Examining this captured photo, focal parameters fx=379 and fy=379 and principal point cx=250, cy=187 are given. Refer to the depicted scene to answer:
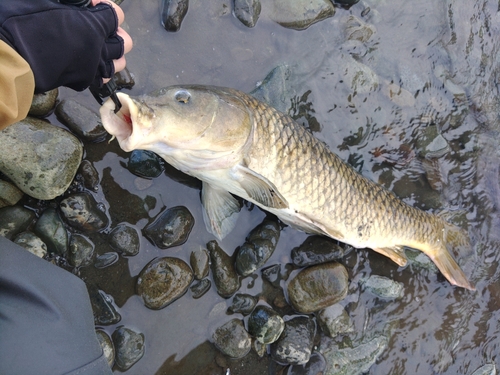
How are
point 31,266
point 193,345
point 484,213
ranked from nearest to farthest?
point 31,266
point 193,345
point 484,213

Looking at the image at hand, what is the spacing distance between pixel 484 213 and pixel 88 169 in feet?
12.6

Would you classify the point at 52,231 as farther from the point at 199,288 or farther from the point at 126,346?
the point at 199,288

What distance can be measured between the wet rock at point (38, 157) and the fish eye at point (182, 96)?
0.90 metres

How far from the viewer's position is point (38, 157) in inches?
102

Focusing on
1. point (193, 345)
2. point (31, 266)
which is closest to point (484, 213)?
point (193, 345)

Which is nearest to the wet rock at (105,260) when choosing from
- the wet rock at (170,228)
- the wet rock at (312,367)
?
the wet rock at (170,228)

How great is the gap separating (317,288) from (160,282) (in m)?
A: 1.32

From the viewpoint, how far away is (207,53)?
3.21m

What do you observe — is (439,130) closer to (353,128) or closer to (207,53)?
(353,128)

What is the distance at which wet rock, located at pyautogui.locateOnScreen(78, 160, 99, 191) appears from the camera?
286 cm

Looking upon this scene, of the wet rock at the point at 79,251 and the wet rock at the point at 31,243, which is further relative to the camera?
the wet rock at the point at 79,251

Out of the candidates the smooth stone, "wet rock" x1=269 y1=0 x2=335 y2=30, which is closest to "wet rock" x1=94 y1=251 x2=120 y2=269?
the smooth stone

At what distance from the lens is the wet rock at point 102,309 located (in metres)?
2.86

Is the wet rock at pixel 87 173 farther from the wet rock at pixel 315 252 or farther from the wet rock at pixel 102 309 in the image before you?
the wet rock at pixel 315 252
